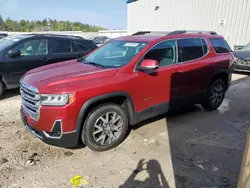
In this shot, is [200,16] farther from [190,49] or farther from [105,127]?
[105,127]

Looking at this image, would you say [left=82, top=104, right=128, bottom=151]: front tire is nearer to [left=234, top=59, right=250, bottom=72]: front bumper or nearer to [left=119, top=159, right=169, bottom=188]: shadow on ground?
[left=119, top=159, right=169, bottom=188]: shadow on ground

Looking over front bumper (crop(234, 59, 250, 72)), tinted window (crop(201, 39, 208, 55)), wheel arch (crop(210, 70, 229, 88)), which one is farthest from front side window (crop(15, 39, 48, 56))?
front bumper (crop(234, 59, 250, 72))

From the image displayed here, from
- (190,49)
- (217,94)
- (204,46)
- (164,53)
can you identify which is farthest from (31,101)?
(217,94)

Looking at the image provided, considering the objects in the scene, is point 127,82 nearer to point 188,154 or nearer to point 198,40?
point 188,154

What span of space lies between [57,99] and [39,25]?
7284 centimetres

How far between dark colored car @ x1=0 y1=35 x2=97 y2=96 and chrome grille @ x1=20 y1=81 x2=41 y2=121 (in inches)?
107

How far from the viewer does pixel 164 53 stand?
419cm

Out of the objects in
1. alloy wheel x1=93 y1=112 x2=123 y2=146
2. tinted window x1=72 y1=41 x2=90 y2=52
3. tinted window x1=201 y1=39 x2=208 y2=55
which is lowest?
alloy wheel x1=93 y1=112 x2=123 y2=146

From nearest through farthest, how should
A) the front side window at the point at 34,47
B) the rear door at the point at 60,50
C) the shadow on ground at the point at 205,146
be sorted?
1. the shadow on ground at the point at 205,146
2. the front side window at the point at 34,47
3. the rear door at the point at 60,50

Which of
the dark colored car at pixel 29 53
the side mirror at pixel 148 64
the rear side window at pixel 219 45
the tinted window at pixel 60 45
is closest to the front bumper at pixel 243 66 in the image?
the rear side window at pixel 219 45

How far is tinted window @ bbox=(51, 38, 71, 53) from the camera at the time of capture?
Result: 6581mm

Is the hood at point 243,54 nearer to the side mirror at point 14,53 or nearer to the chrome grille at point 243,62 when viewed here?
the chrome grille at point 243,62

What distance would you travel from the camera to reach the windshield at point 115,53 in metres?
3.82

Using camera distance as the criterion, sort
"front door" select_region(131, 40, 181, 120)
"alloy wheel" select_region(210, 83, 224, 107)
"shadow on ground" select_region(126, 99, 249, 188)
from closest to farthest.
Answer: "shadow on ground" select_region(126, 99, 249, 188) → "front door" select_region(131, 40, 181, 120) → "alloy wheel" select_region(210, 83, 224, 107)
